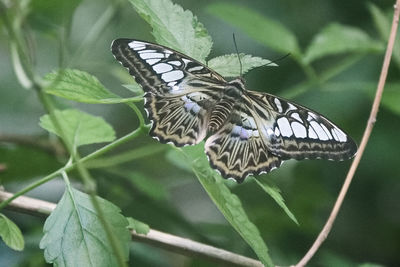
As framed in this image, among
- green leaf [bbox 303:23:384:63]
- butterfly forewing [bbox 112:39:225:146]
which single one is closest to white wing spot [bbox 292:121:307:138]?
butterfly forewing [bbox 112:39:225:146]

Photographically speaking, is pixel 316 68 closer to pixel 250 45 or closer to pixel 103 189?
pixel 250 45

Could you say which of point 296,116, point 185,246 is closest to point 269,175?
point 296,116

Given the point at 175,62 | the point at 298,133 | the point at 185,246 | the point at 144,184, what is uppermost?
the point at 175,62

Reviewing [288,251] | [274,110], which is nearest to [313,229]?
[288,251]

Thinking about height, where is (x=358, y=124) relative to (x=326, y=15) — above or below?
below

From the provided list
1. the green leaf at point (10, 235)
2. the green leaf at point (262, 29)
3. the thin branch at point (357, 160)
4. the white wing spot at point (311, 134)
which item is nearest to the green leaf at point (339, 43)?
the green leaf at point (262, 29)

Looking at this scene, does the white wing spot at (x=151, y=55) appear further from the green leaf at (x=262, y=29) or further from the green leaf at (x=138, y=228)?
the green leaf at (x=262, y=29)

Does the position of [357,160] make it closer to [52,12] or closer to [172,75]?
[172,75]
